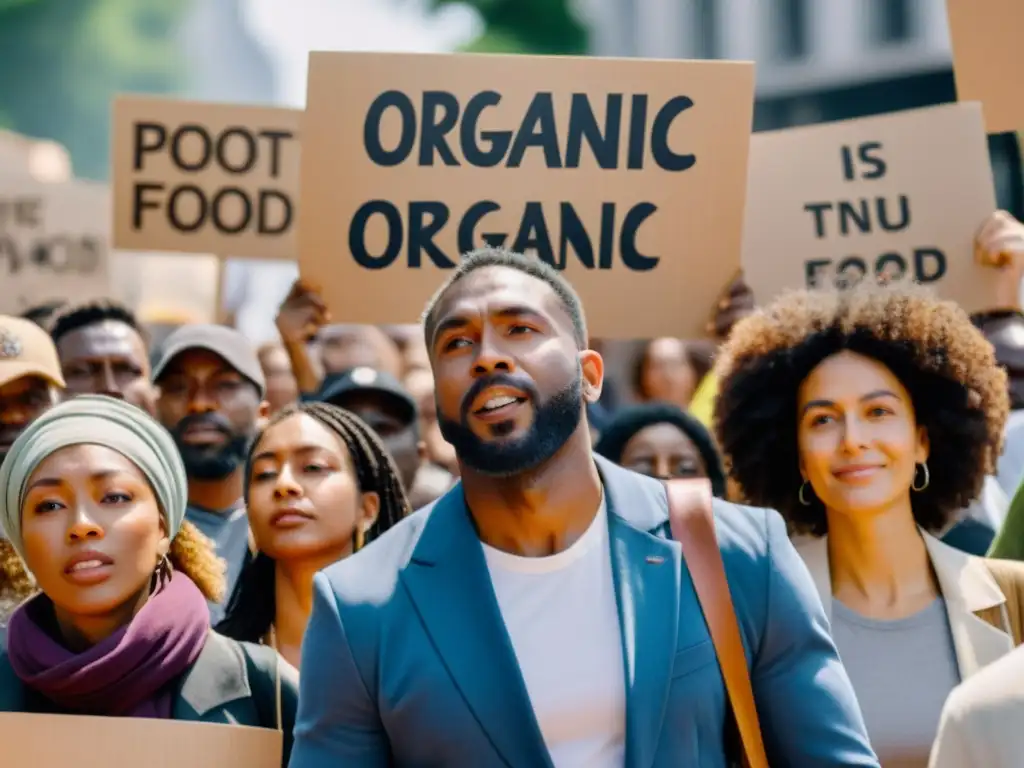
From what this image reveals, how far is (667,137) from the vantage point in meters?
5.43

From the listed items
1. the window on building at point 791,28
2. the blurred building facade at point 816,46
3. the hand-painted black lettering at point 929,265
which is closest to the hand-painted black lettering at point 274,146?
the hand-painted black lettering at point 929,265

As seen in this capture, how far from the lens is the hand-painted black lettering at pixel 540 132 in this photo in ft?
17.8

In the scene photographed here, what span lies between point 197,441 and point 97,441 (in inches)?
71.7

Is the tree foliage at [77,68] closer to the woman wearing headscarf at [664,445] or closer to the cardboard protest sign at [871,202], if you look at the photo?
the cardboard protest sign at [871,202]

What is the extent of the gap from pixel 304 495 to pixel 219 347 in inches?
54.5

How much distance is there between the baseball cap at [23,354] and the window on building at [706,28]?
18780mm

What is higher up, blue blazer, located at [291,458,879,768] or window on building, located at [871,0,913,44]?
window on building, located at [871,0,913,44]

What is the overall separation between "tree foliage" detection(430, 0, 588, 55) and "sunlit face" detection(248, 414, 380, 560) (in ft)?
72.0

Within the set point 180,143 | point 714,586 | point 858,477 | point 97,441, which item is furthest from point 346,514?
point 180,143

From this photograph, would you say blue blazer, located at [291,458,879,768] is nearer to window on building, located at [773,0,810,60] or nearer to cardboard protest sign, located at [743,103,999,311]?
cardboard protest sign, located at [743,103,999,311]

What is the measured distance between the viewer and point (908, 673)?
4062 millimetres

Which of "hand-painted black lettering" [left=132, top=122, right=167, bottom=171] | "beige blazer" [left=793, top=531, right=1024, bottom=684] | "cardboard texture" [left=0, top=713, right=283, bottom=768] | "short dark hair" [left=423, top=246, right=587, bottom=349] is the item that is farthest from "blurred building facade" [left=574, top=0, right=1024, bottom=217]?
"cardboard texture" [left=0, top=713, right=283, bottom=768]

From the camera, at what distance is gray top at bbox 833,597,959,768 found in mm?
3980

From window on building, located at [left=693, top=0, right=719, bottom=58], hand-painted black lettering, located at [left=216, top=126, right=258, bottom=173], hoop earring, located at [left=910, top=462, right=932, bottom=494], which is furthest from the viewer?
window on building, located at [left=693, top=0, right=719, bottom=58]
